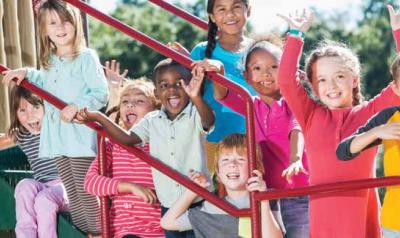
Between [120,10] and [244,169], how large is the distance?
30241 millimetres

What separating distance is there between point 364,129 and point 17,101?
2.47m

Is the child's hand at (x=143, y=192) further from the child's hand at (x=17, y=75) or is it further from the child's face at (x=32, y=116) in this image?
the child's face at (x=32, y=116)

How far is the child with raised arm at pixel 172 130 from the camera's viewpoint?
289 inches

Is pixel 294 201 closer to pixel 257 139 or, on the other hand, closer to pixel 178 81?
pixel 257 139

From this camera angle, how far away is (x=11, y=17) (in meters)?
9.71

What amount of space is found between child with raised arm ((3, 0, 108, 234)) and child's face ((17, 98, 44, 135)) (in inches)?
9.4

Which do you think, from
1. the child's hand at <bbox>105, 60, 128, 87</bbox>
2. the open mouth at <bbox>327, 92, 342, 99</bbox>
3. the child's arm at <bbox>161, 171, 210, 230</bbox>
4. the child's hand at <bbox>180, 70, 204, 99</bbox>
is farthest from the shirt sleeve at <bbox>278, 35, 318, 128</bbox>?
the child's hand at <bbox>105, 60, 128, 87</bbox>

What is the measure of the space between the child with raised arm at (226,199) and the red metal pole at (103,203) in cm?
33

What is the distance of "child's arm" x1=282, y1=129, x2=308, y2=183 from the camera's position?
22.6 feet

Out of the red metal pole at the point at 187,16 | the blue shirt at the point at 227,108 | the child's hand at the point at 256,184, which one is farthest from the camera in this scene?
the red metal pole at the point at 187,16

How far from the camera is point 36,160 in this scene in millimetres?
8172

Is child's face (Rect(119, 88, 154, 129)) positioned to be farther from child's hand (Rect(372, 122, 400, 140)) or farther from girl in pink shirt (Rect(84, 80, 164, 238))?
child's hand (Rect(372, 122, 400, 140))

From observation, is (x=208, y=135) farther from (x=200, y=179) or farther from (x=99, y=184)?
(x=99, y=184)

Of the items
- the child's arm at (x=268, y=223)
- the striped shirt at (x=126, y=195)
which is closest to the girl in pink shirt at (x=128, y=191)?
the striped shirt at (x=126, y=195)
